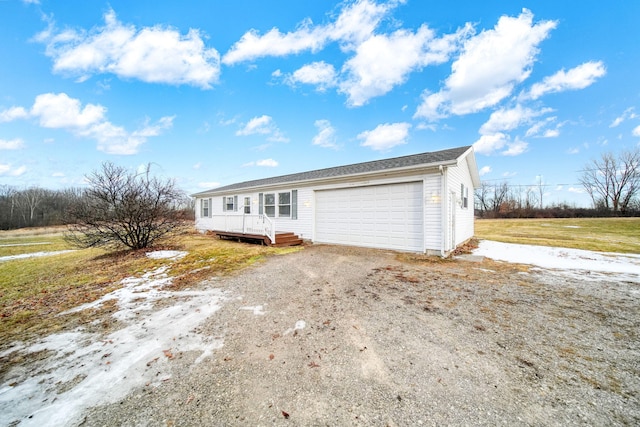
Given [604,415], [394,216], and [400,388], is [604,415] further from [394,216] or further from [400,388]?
[394,216]

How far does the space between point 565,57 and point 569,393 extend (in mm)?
15782

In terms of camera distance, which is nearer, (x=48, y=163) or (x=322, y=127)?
(x=322, y=127)

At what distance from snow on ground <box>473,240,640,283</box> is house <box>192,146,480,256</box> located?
175 centimetres

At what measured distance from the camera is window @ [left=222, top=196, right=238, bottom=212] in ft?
48.0

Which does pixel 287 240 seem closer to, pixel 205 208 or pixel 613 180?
pixel 205 208

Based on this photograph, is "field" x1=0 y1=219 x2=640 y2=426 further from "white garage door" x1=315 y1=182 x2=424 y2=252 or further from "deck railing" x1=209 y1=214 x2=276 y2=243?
"deck railing" x1=209 y1=214 x2=276 y2=243

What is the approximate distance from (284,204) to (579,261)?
35.6 feet

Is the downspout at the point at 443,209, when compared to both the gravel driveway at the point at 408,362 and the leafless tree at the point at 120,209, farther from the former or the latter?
the leafless tree at the point at 120,209

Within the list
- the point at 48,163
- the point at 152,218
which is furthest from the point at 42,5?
the point at 48,163

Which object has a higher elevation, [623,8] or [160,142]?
[623,8]

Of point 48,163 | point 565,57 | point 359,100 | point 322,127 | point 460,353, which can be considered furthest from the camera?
point 48,163

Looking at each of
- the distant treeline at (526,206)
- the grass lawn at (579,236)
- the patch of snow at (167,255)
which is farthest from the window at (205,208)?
the distant treeline at (526,206)

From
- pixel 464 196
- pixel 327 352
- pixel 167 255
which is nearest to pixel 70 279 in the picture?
pixel 167 255

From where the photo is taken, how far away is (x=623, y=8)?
29.3 ft
